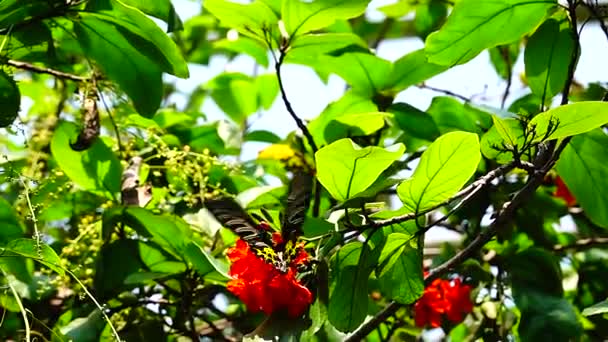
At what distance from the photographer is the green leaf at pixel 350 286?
0.88m

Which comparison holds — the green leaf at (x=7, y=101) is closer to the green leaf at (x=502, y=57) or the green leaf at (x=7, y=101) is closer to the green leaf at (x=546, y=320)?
the green leaf at (x=546, y=320)

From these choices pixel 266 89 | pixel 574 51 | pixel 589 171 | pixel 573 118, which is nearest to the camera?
pixel 573 118

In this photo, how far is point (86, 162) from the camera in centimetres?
116

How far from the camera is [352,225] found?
0.85 meters

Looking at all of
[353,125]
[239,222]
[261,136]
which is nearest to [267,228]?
[239,222]

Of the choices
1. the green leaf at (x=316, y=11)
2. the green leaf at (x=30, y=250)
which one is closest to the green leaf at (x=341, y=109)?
the green leaf at (x=316, y=11)

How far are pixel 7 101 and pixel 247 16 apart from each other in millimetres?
299

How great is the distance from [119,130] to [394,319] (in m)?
0.47

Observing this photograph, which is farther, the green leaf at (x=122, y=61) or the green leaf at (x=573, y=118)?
the green leaf at (x=122, y=61)

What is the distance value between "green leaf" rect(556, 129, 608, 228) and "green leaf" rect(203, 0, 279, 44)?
0.37 metres

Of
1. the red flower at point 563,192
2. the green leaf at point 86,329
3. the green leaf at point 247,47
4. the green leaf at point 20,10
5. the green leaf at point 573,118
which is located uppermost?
the green leaf at point 20,10

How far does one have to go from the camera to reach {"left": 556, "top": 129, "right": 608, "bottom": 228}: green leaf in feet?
3.25

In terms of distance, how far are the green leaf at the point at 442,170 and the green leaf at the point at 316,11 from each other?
0.27 metres

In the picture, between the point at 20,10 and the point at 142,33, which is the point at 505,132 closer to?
the point at 142,33
